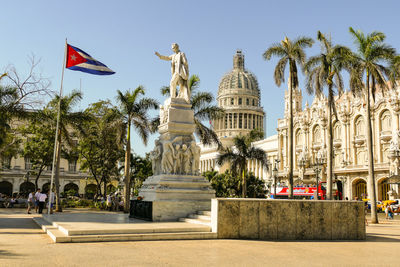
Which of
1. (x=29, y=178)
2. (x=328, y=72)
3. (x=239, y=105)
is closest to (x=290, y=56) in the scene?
(x=328, y=72)

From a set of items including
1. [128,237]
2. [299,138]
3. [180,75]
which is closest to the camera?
[128,237]

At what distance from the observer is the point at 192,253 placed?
8211 mm

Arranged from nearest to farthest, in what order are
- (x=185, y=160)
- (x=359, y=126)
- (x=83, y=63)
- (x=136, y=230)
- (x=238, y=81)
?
(x=136, y=230) < (x=185, y=160) < (x=83, y=63) < (x=359, y=126) < (x=238, y=81)

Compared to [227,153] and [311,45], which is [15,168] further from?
[311,45]

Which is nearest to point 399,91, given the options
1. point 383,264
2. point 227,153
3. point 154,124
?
point 227,153

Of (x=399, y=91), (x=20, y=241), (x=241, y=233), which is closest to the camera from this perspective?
(x=20, y=241)

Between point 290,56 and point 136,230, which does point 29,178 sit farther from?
point 136,230

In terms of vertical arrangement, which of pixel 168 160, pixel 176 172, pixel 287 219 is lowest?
pixel 287 219

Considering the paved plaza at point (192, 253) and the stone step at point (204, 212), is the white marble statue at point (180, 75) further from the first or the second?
the paved plaza at point (192, 253)

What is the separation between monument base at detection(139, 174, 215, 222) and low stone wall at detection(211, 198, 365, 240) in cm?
284

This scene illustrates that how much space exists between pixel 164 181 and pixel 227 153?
22920mm

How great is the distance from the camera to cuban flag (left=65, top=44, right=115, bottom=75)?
18469 millimetres

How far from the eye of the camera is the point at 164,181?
14258 mm

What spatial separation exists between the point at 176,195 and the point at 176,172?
43.5 inches
